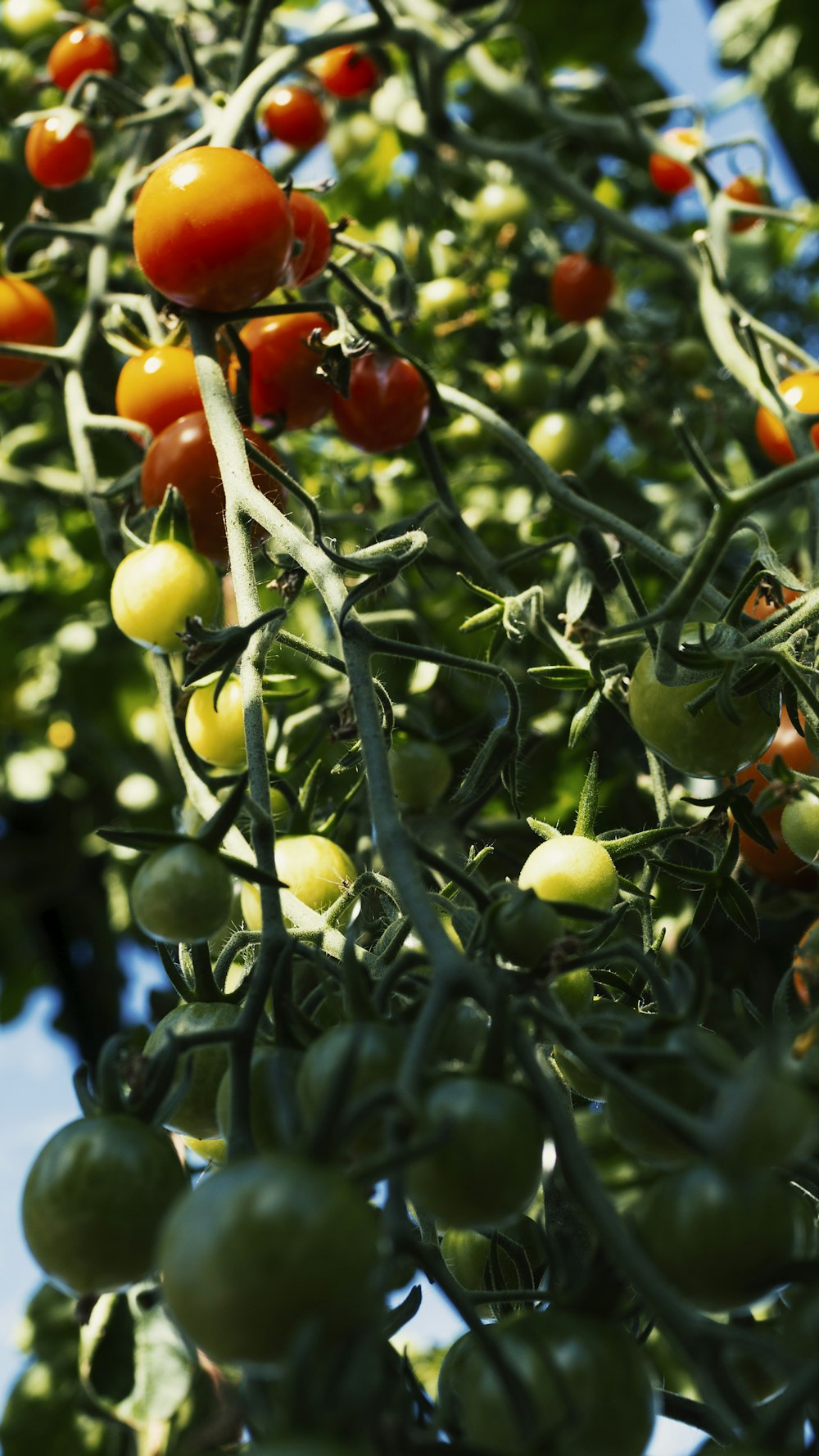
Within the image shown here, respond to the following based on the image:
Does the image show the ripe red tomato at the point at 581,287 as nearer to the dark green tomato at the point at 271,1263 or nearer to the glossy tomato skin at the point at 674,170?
the glossy tomato skin at the point at 674,170

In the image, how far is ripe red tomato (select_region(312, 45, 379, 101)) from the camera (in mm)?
1581

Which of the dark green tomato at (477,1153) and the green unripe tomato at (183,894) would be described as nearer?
the dark green tomato at (477,1153)

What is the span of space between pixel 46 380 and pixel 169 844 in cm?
129

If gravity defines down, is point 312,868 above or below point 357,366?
below

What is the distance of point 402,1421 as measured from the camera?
413 millimetres

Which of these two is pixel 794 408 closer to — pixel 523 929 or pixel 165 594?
pixel 165 594

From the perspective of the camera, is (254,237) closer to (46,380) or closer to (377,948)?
(377,948)

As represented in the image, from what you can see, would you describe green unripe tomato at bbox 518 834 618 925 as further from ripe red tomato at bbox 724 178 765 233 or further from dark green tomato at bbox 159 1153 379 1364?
ripe red tomato at bbox 724 178 765 233

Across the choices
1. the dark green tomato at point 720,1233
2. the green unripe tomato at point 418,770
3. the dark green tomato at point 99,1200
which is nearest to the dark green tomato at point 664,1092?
the dark green tomato at point 720,1233

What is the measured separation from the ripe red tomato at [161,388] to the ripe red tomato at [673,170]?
0.89 meters

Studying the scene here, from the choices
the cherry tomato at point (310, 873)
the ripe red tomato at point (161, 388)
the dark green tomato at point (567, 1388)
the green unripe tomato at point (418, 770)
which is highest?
the ripe red tomato at point (161, 388)

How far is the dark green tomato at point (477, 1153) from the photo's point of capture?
432 millimetres

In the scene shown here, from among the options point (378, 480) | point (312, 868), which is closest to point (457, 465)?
point (378, 480)

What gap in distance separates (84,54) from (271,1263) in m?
1.41
